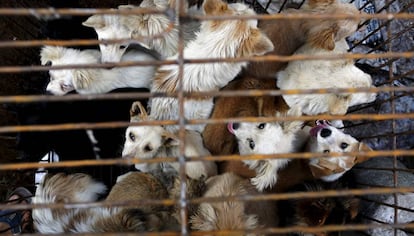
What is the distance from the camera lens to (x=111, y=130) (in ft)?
5.72

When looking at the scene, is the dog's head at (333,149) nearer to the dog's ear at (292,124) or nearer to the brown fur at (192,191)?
the dog's ear at (292,124)

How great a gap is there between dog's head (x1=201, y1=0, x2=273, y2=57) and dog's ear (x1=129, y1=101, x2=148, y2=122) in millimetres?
327

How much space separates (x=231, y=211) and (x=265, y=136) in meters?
0.26

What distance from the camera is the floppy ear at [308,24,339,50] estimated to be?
4.65 ft

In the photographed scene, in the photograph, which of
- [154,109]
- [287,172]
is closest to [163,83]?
[154,109]

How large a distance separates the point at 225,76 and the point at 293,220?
1.80 ft

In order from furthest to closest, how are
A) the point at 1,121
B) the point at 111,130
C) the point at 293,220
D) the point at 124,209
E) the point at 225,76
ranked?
the point at 1,121, the point at 111,130, the point at 293,220, the point at 225,76, the point at 124,209

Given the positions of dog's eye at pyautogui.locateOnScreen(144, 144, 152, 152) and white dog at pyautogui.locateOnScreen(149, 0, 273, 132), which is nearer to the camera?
white dog at pyautogui.locateOnScreen(149, 0, 273, 132)

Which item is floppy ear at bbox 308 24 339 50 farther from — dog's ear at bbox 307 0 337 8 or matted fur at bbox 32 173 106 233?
matted fur at bbox 32 173 106 233

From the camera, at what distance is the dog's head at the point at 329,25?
1.43m

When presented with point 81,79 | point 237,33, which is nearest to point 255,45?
point 237,33

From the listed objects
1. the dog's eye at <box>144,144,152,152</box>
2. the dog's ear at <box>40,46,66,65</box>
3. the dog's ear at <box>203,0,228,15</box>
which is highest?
the dog's ear at <box>203,0,228,15</box>

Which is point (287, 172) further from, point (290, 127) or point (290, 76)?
point (290, 76)

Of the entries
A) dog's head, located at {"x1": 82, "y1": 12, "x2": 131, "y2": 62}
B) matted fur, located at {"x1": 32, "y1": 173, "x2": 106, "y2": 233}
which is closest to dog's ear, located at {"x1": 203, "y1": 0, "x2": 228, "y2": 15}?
dog's head, located at {"x1": 82, "y1": 12, "x2": 131, "y2": 62}
